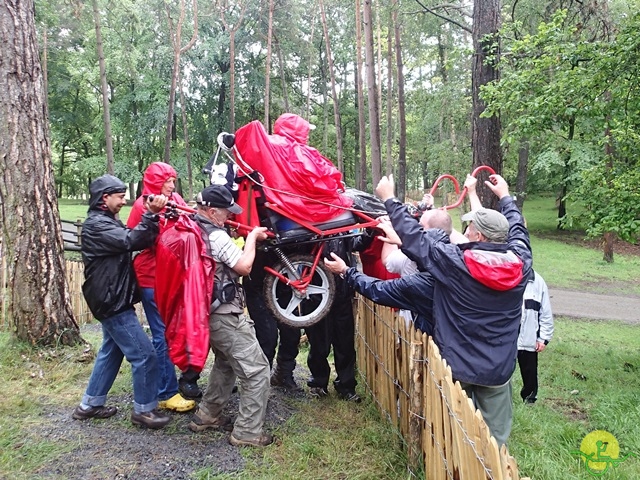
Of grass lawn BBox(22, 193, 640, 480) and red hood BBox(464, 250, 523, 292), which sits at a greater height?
red hood BBox(464, 250, 523, 292)

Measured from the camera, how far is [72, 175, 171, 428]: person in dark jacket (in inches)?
150

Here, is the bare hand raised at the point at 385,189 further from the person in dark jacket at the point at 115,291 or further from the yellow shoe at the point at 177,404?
the yellow shoe at the point at 177,404

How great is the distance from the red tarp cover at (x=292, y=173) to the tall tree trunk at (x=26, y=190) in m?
2.52

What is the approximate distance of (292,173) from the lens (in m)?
4.04

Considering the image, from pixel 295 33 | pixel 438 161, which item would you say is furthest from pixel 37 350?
pixel 295 33

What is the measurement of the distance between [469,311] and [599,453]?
2.21 m

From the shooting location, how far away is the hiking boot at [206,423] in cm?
408

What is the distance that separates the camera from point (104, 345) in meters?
4.19

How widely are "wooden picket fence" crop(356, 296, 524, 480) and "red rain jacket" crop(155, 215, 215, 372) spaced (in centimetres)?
148

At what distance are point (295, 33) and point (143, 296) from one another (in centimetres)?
2642

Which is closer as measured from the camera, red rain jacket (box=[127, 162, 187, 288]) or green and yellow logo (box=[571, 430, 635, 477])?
green and yellow logo (box=[571, 430, 635, 477])

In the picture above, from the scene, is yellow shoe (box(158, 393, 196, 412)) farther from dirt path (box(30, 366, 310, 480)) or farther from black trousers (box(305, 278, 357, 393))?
black trousers (box(305, 278, 357, 393))

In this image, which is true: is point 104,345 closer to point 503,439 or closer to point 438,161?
point 503,439

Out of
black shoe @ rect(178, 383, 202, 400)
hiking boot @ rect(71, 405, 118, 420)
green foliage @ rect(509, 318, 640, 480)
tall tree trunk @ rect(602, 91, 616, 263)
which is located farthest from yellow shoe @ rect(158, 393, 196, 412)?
tall tree trunk @ rect(602, 91, 616, 263)
